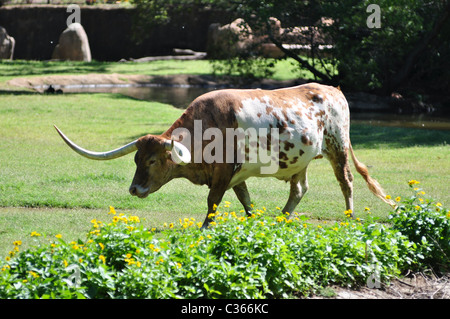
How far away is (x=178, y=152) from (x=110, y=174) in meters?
4.37

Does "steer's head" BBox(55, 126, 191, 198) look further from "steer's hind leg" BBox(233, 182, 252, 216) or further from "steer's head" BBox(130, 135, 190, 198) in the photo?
"steer's hind leg" BBox(233, 182, 252, 216)

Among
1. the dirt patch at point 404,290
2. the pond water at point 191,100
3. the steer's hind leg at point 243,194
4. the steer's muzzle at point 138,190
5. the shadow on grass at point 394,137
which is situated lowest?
Answer: the pond water at point 191,100

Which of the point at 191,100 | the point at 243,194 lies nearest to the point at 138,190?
the point at 243,194

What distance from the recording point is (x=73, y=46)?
36.6 meters

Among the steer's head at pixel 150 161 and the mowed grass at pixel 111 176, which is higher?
the steer's head at pixel 150 161

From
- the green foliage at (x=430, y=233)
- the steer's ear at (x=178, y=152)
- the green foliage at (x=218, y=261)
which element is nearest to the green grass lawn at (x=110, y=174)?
the steer's ear at (x=178, y=152)

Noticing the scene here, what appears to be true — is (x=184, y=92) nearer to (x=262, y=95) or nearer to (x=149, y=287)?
(x=262, y=95)

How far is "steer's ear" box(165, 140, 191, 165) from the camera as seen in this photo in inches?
309

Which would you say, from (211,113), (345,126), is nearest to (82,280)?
(211,113)

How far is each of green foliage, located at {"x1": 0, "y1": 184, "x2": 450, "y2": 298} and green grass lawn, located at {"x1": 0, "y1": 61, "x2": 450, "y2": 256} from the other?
216cm

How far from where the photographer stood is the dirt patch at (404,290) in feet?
20.8

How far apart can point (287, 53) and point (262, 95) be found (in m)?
16.1

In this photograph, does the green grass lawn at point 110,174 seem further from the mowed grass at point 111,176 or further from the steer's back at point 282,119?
the steer's back at point 282,119

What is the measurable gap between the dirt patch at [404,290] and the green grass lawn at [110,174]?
8.95 feet
